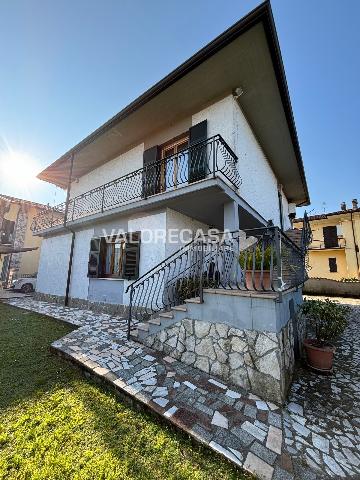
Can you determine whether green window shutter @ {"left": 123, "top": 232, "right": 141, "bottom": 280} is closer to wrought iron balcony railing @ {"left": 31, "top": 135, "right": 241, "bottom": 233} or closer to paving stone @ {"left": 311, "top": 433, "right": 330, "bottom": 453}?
wrought iron balcony railing @ {"left": 31, "top": 135, "right": 241, "bottom": 233}

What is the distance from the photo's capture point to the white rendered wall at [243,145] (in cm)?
602

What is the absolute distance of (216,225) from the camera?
340 inches

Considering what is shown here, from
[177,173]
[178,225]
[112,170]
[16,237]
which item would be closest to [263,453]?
[178,225]

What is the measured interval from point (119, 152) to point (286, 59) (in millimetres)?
6647

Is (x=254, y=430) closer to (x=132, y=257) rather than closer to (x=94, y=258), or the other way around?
(x=132, y=257)

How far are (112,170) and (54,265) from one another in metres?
5.56

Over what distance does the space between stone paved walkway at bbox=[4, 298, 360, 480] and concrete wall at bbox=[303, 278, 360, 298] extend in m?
11.9

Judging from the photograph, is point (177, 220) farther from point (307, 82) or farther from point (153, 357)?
point (307, 82)

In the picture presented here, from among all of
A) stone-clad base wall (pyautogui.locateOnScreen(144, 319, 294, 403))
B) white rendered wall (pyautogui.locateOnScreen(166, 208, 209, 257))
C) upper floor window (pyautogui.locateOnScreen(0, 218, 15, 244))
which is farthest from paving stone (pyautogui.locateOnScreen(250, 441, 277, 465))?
upper floor window (pyautogui.locateOnScreen(0, 218, 15, 244))

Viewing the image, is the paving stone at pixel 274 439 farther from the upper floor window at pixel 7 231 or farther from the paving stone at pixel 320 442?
the upper floor window at pixel 7 231

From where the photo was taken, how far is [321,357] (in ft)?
13.0

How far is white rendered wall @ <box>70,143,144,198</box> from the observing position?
846 cm

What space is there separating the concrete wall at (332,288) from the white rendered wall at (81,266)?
1454cm

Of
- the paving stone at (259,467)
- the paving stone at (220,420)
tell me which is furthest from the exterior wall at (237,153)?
the paving stone at (259,467)
